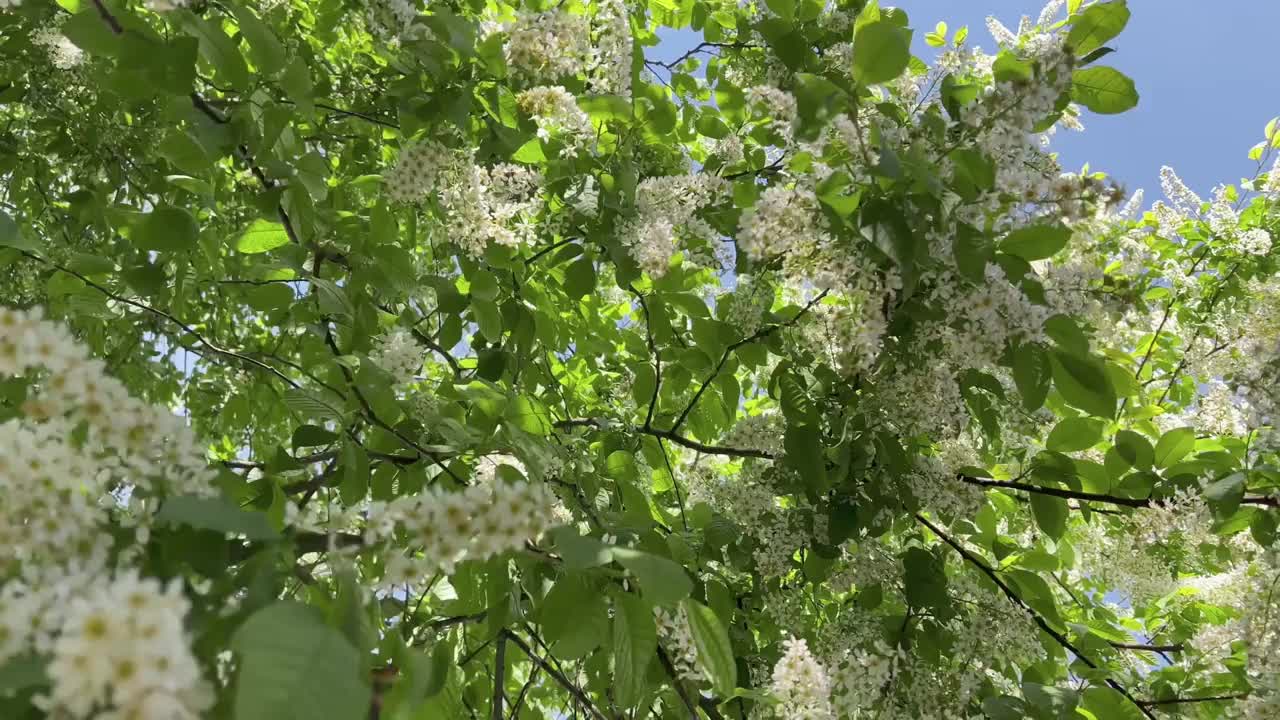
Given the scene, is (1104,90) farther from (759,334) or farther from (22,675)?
(22,675)

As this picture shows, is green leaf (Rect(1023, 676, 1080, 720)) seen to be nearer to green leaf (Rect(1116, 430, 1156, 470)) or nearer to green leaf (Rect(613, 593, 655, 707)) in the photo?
green leaf (Rect(1116, 430, 1156, 470))

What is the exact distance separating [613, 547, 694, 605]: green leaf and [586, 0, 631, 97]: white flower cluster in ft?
5.50

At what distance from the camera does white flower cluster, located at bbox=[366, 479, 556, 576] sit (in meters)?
1.02

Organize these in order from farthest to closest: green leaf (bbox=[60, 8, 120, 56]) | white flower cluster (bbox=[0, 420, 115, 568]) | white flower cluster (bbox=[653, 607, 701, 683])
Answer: green leaf (bbox=[60, 8, 120, 56])
white flower cluster (bbox=[653, 607, 701, 683])
white flower cluster (bbox=[0, 420, 115, 568])

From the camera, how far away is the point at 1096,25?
1.83 metres

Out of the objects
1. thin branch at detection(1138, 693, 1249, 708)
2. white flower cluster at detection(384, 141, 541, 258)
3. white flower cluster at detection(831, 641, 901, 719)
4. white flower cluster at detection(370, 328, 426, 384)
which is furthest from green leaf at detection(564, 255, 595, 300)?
thin branch at detection(1138, 693, 1249, 708)

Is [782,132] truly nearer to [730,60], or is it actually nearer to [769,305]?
[769,305]

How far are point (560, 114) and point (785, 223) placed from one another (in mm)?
813

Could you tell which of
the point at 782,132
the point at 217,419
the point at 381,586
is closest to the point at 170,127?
the point at 217,419

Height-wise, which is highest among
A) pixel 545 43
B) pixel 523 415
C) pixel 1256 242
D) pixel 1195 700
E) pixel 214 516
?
pixel 1256 242

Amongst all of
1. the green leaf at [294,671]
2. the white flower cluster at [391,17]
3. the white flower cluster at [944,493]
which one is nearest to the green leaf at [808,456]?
the white flower cluster at [944,493]

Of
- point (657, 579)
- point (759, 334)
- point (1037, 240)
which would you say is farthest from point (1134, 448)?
point (657, 579)

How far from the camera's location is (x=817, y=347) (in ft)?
7.70

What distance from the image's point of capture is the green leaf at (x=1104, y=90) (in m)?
1.92
